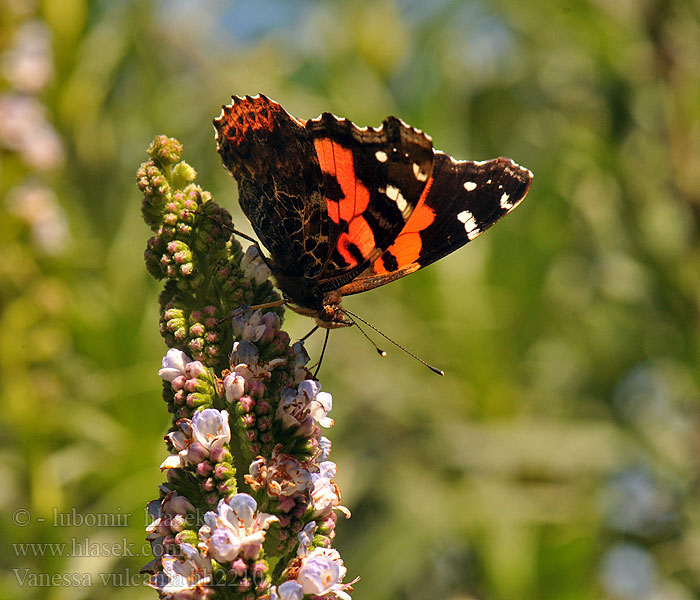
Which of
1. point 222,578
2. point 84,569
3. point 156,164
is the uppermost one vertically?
point 156,164

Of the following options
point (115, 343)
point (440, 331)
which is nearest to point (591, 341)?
point (440, 331)

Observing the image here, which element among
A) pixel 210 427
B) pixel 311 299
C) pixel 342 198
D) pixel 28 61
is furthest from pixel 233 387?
pixel 28 61

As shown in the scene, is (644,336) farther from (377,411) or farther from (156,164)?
(156,164)

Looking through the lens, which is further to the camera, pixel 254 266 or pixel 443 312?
pixel 443 312

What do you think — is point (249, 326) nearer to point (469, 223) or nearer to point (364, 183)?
point (364, 183)

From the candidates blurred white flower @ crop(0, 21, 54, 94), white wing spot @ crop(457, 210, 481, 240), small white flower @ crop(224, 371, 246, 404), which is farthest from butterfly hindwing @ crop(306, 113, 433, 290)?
blurred white flower @ crop(0, 21, 54, 94)

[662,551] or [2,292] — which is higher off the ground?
[2,292]
